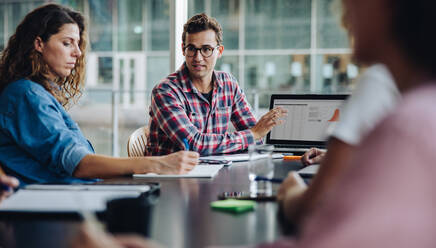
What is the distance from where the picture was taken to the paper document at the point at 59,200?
0.99 metres

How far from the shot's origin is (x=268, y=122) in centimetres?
223

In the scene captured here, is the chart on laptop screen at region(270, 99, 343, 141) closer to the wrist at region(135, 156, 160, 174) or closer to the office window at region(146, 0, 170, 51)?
the wrist at region(135, 156, 160, 174)

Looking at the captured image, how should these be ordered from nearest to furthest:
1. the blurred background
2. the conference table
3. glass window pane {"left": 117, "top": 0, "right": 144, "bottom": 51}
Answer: the conference table
the blurred background
glass window pane {"left": 117, "top": 0, "right": 144, "bottom": 51}

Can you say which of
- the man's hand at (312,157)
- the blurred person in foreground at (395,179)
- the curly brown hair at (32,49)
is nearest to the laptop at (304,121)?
the man's hand at (312,157)

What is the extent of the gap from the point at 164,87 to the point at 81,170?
0.87 meters

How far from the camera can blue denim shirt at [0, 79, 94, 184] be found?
147cm

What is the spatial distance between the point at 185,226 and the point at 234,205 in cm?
17

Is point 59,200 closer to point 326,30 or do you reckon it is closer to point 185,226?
point 185,226

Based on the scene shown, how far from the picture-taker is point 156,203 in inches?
43.5

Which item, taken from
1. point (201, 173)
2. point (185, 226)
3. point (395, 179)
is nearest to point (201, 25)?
point (201, 173)

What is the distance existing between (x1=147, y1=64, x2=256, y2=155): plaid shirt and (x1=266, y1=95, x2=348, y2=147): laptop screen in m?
0.17

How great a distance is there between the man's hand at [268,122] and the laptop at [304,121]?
0.06 meters

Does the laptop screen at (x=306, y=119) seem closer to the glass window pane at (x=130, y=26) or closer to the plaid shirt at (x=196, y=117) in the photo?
the plaid shirt at (x=196, y=117)

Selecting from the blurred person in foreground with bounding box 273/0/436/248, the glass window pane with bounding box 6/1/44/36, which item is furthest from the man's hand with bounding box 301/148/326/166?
the glass window pane with bounding box 6/1/44/36
